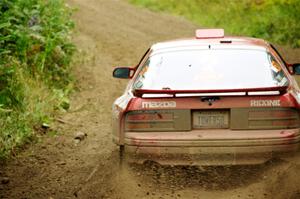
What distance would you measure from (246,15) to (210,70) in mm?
15360

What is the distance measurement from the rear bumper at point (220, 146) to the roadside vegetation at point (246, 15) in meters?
12.2

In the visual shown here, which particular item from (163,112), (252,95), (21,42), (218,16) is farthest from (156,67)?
(218,16)

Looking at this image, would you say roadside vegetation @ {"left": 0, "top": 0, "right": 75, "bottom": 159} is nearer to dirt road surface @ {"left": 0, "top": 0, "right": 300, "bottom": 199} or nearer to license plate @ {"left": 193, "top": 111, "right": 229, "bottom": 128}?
dirt road surface @ {"left": 0, "top": 0, "right": 300, "bottom": 199}

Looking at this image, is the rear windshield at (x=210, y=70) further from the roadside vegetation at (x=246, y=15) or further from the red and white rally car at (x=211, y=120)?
the roadside vegetation at (x=246, y=15)

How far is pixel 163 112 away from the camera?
18.6 ft

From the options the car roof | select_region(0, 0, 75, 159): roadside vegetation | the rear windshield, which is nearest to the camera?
the rear windshield

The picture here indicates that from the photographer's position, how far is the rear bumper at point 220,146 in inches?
216

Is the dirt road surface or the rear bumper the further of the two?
the dirt road surface

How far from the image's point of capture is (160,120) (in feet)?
18.6

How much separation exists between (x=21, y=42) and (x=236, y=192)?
6.31 metres

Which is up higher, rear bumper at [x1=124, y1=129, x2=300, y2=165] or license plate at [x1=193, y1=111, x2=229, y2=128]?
license plate at [x1=193, y1=111, x2=229, y2=128]

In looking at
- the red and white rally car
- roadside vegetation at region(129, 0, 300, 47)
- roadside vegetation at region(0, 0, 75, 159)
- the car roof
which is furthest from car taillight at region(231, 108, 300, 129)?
roadside vegetation at region(129, 0, 300, 47)

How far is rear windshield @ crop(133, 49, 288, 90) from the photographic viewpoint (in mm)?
5863

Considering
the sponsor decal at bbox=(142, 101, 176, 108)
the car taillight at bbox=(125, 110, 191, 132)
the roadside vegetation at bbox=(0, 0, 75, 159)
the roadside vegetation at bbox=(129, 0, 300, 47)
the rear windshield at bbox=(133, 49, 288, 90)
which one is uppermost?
the rear windshield at bbox=(133, 49, 288, 90)
